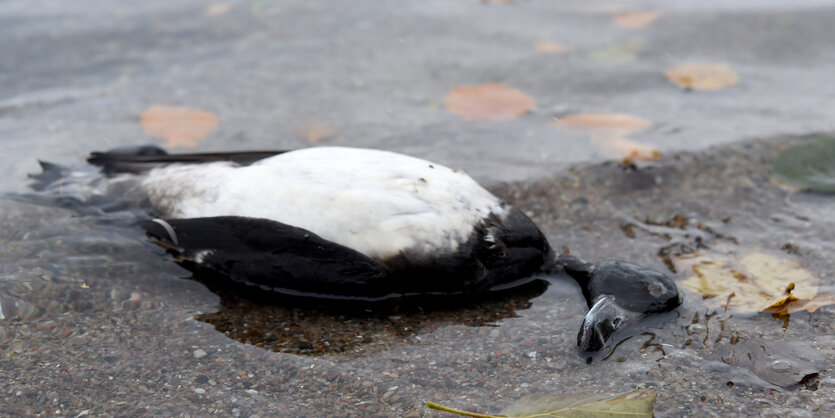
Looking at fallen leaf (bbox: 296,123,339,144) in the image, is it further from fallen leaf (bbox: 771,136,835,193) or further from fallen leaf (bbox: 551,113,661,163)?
fallen leaf (bbox: 771,136,835,193)

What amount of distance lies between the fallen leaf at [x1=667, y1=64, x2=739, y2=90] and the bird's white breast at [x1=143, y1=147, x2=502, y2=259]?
7.32 ft

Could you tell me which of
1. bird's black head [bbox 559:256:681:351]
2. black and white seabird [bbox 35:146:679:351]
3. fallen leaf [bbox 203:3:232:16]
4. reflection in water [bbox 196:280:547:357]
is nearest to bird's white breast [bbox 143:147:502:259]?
black and white seabird [bbox 35:146:679:351]

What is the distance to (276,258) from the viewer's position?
2.57 meters

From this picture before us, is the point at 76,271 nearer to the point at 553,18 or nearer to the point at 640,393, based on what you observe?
the point at 640,393

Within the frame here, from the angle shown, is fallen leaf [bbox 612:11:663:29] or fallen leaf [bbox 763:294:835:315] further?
fallen leaf [bbox 612:11:663:29]

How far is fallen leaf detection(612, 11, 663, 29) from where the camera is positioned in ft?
16.8

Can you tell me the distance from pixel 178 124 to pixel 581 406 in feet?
9.01

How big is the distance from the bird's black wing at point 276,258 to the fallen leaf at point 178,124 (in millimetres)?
1237

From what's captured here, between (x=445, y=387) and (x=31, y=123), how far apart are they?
9.33 ft

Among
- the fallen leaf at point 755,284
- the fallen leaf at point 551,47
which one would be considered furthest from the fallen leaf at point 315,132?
the fallen leaf at point 755,284

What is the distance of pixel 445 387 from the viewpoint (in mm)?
2197

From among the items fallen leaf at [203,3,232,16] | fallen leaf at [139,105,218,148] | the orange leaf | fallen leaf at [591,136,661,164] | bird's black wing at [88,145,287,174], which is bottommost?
fallen leaf at [591,136,661,164]

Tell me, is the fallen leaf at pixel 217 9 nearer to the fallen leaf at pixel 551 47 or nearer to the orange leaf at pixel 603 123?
the fallen leaf at pixel 551 47

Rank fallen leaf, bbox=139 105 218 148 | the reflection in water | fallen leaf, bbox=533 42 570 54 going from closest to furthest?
the reflection in water
fallen leaf, bbox=139 105 218 148
fallen leaf, bbox=533 42 570 54
